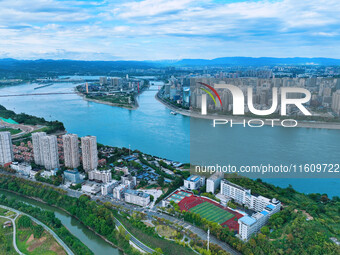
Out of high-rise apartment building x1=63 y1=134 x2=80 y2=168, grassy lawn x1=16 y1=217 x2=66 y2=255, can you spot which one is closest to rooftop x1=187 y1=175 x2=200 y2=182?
grassy lawn x1=16 y1=217 x2=66 y2=255

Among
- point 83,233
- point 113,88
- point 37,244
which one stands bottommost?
point 83,233

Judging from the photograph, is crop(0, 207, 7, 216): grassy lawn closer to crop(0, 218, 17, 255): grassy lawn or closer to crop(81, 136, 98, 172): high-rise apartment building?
crop(0, 218, 17, 255): grassy lawn

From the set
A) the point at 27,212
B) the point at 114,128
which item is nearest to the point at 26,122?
the point at 114,128

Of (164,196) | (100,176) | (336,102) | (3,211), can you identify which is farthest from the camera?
(336,102)

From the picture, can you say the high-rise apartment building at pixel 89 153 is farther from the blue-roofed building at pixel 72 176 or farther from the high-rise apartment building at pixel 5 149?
the high-rise apartment building at pixel 5 149

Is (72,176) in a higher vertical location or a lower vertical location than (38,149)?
lower

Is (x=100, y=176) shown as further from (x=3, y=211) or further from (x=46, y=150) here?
(x=3, y=211)

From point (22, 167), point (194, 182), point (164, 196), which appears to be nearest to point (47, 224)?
point (164, 196)
